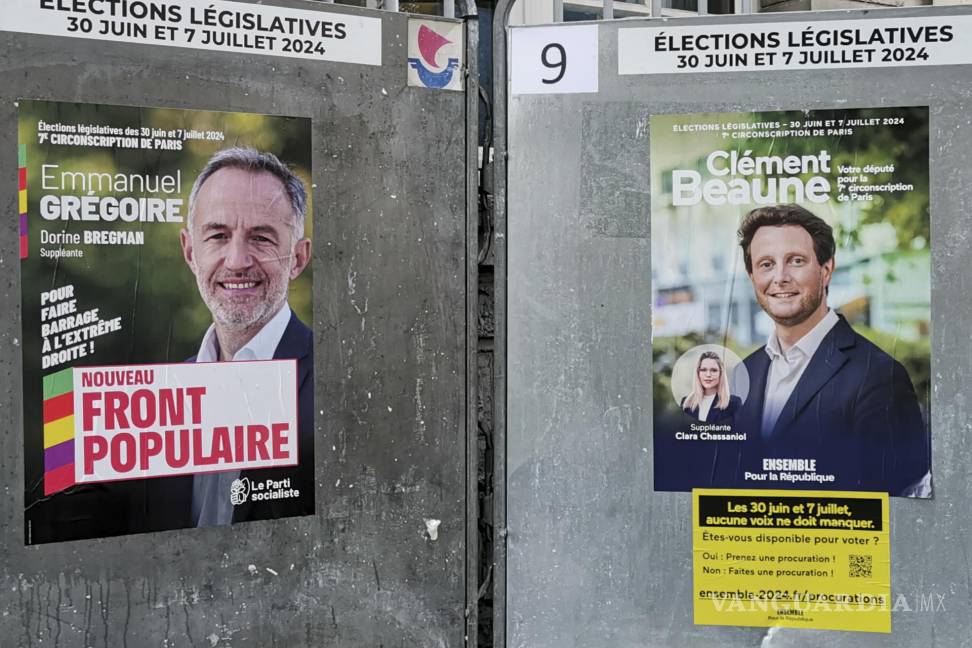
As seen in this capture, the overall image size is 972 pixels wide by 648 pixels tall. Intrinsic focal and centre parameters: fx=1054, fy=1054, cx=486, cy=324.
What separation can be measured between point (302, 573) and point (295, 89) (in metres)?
1.78

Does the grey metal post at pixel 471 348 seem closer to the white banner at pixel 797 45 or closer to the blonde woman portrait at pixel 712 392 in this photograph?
the white banner at pixel 797 45

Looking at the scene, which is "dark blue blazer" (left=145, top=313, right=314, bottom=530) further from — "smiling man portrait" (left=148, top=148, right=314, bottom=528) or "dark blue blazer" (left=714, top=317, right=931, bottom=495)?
"dark blue blazer" (left=714, top=317, right=931, bottom=495)

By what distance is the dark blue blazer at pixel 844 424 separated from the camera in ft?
13.0

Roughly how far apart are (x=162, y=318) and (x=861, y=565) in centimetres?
271

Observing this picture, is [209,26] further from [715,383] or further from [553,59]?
[715,383]

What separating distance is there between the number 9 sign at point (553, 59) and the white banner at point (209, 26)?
21.5 inches

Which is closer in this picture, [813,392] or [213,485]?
[213,485]

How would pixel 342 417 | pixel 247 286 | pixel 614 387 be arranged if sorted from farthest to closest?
pixel 614 387 → pixel 342 417 → pixel 247 286

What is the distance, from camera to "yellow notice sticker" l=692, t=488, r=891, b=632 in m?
3.96

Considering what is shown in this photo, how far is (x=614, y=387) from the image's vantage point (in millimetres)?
4062

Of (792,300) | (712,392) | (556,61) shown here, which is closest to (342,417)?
(712,392)

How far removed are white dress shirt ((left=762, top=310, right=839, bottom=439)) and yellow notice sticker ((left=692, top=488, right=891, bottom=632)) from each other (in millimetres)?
298

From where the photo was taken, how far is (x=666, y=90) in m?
4.03

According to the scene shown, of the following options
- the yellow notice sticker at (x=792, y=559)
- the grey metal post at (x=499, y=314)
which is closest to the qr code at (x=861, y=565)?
the yellow notice sticker at (x=792, y=559)
